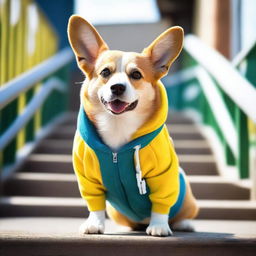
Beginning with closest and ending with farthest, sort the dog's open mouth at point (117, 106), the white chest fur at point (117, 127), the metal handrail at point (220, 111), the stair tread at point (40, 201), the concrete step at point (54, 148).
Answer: the dog's open mouth at point (117, 106), the white chest fur at point (117, 127), the stair tread at point (40, 201), the metal handrail at point (220, 111), the concrete step at point (54, 148)

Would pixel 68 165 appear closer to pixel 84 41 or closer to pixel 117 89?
pixel 84 41

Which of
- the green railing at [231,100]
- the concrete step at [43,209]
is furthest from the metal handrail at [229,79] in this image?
the concrete step at [43,209]

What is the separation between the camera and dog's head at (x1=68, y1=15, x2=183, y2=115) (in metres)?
1.96

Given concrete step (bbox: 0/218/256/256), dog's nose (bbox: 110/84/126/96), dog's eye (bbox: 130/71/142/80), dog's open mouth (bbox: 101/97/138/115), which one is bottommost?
concrete step (bbox: 0/218/256/256)

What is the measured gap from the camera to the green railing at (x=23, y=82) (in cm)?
350

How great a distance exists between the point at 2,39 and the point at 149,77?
2.16 m

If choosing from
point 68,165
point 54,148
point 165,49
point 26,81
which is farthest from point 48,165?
point 165,49

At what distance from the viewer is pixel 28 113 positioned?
393cm

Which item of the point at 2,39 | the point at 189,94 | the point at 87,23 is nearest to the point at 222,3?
the point at 189,94

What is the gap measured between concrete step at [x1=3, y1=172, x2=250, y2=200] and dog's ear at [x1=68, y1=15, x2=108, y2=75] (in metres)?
1.38

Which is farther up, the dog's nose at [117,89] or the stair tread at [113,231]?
the dog's nose at [117,89]

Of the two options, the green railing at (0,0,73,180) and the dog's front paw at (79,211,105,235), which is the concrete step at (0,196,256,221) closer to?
the green railing at (0,0,73,180)

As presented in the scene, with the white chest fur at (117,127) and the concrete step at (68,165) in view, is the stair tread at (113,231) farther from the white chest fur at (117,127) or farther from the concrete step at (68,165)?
the concrete step at (68,165)

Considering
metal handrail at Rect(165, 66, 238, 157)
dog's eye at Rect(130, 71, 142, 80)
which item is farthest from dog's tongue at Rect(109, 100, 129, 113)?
metal handrail at Rect(165, 66, 238, 157)
